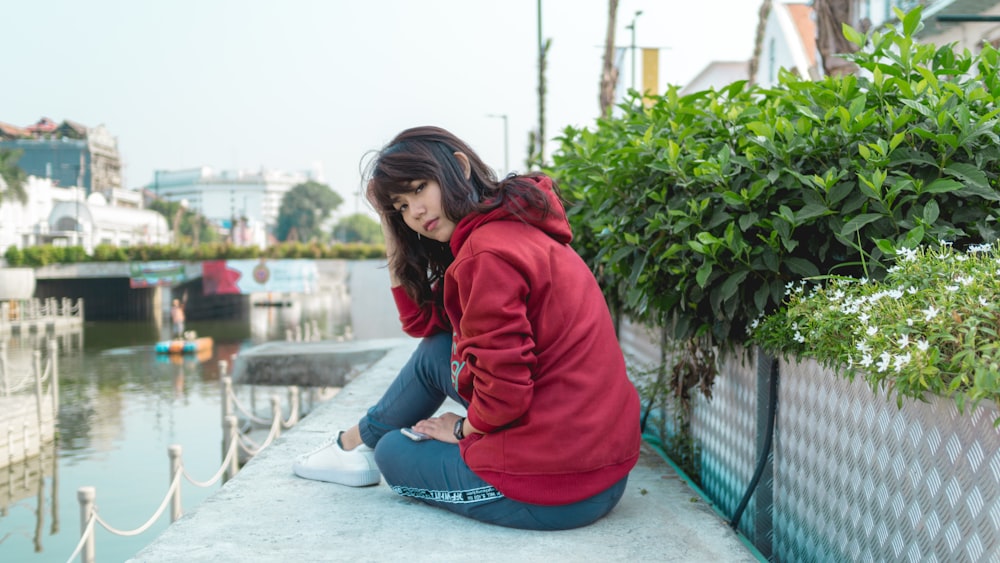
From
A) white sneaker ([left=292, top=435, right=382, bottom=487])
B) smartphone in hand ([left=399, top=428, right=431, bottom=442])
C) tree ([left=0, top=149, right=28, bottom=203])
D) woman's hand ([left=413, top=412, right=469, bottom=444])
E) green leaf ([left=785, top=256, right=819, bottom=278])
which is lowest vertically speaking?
white sneaker ([left=292, top=435, right=382, bottom=487])

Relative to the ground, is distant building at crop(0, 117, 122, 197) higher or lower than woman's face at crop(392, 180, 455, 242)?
higher

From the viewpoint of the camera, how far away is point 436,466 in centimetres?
255

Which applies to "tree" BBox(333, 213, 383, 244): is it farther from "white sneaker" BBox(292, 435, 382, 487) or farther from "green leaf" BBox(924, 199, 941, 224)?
"green leaf" BBox(924, 199, 941, 224)

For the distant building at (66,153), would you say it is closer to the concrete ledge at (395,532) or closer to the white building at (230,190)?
the white building at (230,190)

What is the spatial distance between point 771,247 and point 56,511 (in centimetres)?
1875

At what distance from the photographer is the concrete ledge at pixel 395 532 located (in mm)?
2297

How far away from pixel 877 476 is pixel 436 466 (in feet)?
3.97

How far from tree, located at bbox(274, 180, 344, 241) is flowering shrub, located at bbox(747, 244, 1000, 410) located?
6043 inches

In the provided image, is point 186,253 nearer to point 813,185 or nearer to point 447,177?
point 447,177

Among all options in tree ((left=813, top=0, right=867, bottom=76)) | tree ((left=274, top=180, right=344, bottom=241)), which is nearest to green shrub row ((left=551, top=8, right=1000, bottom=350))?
tree ((left=813, top=0, right=867, bottom=76))

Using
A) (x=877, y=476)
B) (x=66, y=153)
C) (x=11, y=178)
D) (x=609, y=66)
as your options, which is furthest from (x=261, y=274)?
(x=66, y=153)

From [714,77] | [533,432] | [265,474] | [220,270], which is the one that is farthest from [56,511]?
[220,270]

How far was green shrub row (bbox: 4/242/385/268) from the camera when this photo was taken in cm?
5462

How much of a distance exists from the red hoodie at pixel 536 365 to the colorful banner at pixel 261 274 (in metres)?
54.1
